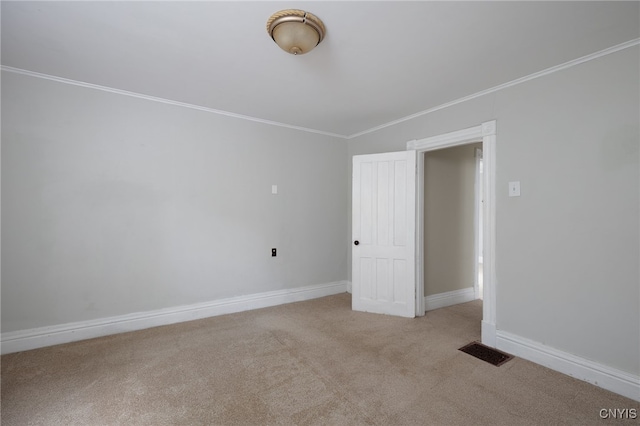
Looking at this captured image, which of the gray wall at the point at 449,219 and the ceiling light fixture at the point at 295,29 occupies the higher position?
the ceiling light fixture at the point at 295,29

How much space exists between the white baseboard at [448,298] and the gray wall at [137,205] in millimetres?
1660

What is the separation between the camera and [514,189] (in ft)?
8.77

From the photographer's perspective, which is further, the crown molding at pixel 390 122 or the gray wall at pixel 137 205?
the gray wall at pixel 137 205

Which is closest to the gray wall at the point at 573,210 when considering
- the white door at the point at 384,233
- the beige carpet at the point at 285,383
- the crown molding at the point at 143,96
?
the beige carpet at the point at 285,383

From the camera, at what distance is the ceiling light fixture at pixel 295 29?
5.82 feet

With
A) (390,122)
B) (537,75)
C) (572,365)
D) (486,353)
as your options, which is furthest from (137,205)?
(572,365)

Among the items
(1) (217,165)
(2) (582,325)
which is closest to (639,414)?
(2) (582,325)

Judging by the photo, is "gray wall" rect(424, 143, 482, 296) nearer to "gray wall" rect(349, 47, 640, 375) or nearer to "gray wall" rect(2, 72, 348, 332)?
"gray wall" rect(349, 47, 640, 375)

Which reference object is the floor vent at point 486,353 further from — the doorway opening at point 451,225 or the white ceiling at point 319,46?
the white ceiling at point 319,46

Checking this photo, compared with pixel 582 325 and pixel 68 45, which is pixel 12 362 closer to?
pixel 68 45

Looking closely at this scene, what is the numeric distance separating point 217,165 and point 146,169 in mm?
778

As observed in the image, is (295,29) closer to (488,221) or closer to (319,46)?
(319,46)

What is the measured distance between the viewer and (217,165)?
360 centimetres

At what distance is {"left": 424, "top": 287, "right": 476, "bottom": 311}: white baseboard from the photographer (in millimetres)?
3874
